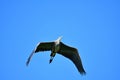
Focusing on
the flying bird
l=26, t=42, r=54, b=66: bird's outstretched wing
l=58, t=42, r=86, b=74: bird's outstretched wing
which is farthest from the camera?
l=58, t=42, r=86, b=74: bird's outstretched wing

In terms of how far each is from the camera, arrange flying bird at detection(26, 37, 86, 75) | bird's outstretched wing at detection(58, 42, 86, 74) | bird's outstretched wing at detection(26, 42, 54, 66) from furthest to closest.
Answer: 1. bird's outstretched wing at detection(58, 42, 86, 74)
2. flying bird at detection(26, 37, 86, 75)
3. bird's outstretched wing at detection(26, 42, 54, 66)

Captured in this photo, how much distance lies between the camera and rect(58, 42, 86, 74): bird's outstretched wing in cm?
3412

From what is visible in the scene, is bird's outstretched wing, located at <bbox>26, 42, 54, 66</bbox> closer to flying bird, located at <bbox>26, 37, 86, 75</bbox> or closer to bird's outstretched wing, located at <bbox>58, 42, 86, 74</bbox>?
flying bird, located at <bbox>26, 37, 86, 75</bbox>

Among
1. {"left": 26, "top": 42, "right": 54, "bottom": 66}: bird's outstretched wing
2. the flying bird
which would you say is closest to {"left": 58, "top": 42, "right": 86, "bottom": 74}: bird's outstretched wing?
the flying bird

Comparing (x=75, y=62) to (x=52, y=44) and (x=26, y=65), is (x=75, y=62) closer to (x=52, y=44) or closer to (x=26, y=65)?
(x=52, y=44)

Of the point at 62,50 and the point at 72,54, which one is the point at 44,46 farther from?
the point at 72,54

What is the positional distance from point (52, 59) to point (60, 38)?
1.87 metres

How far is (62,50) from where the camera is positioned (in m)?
34.3

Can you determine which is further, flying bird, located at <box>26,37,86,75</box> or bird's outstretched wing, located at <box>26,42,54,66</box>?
flying bird, located at <box>26,37,86,75</box>

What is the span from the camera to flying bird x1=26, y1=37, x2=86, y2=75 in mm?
33062

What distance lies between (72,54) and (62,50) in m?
0.89

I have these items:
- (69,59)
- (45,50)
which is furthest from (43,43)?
(69,59)

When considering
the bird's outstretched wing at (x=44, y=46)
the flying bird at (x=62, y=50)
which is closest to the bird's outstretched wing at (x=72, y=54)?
the flying bird at (x=62, y=50)

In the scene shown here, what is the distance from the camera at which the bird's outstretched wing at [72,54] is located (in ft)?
112
